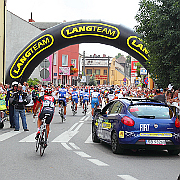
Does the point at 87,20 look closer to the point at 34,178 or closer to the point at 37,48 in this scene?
the point at 37,48

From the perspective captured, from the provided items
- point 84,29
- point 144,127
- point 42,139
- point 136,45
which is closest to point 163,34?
point 144,127

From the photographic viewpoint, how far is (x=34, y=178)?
6961 mm

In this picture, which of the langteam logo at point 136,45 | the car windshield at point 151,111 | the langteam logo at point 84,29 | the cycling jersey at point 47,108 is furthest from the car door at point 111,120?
Result: the langteam logo at point 84,29

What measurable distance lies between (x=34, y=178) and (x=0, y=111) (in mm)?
9635

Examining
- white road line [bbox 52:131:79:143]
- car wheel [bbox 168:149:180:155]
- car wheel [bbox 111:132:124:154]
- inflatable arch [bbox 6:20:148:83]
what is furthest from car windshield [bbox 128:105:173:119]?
inflatable arch [bbox 6:20:148:83]

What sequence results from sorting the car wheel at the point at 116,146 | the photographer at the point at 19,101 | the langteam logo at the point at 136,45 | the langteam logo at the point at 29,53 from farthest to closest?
the langteam logo at the point at 29,53 < the langteam logo at the point at 136,45 < the photographer at the point at 19,101 < the car wheel at the point at 116,146

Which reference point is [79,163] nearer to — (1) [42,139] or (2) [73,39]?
(1) [42,139]

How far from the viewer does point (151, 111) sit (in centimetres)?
1008

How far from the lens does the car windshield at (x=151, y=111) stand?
9930 millimetres

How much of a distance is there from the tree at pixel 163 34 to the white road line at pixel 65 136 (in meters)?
4.28

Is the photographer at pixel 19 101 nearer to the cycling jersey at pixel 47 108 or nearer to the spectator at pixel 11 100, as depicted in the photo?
the spectator at pixel 11 100

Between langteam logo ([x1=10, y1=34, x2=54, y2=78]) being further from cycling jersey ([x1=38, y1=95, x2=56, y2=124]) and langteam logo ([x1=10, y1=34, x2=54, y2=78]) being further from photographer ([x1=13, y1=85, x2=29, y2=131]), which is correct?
cycling jersey ([x1=38, y1=95, x2=56, y2=124])

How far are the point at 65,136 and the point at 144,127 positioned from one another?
4.84 m

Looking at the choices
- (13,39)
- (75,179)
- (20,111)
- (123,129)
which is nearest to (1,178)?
(75,179)
